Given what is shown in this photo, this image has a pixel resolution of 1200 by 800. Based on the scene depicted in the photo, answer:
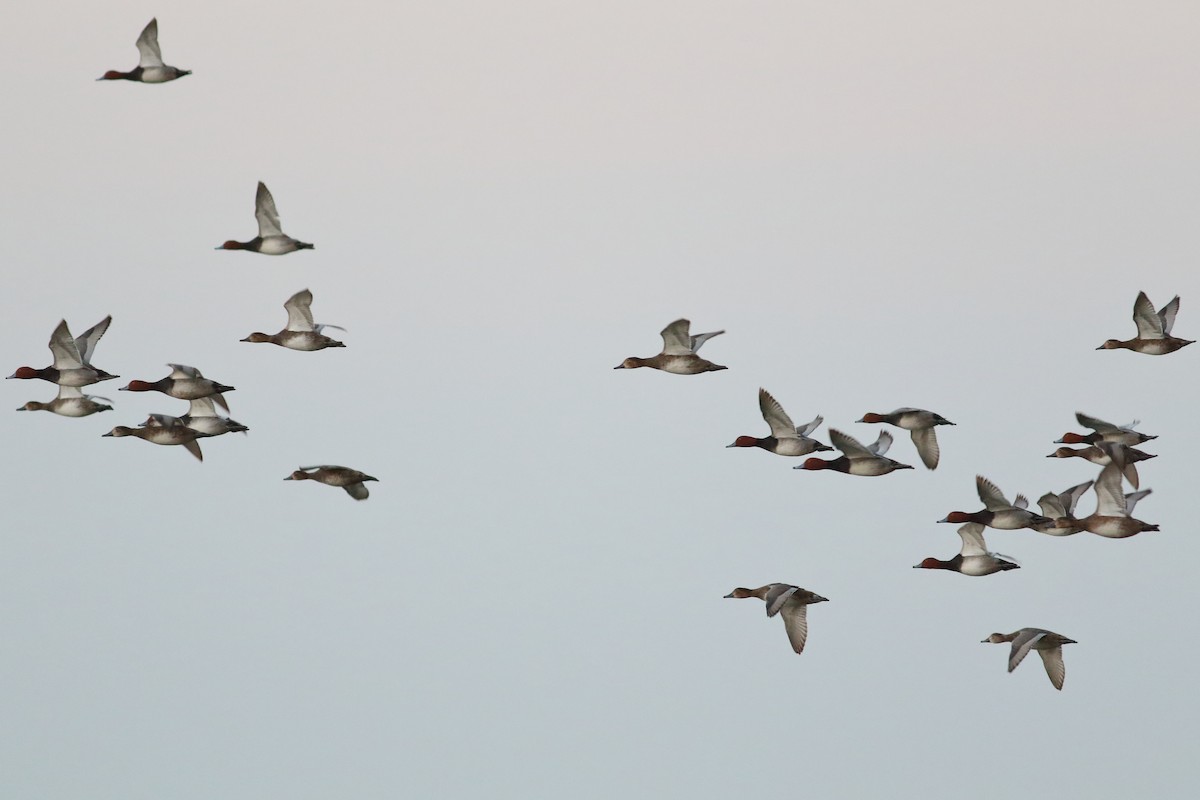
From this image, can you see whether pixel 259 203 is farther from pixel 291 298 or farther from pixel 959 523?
pixel 959 523

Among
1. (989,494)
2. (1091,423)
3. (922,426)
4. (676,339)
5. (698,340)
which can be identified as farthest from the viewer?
(922,426)

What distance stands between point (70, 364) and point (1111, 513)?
20629 millimetres

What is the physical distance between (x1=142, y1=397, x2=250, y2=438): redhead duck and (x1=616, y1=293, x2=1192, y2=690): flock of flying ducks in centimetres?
827

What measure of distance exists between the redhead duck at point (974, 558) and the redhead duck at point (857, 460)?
2103 millimetres

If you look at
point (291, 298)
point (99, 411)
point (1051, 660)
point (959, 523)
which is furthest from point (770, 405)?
point (99, 411)

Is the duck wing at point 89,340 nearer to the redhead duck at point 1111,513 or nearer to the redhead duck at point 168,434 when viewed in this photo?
the redhead duck at point 168,434

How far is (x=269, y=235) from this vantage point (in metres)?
36.9

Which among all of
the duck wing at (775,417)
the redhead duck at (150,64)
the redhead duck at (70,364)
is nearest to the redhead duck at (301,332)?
the redhead duck at (70,364)

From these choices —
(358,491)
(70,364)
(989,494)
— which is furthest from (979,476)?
(70,364)

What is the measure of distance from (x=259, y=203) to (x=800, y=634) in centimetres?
1374

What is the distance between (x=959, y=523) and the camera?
37.3 m

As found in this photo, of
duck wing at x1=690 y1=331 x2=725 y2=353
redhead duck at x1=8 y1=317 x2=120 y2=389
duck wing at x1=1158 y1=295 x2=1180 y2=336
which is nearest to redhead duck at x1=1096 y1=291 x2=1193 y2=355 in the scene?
duck wing at x1=1158 y1=295 x2=1180 y2=336

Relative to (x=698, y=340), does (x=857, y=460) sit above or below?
below

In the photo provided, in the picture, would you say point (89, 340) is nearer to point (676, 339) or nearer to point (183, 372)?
point (183, 372)
